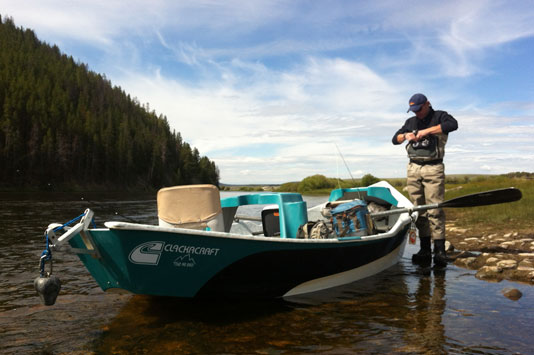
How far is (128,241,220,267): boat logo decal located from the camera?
163 inches

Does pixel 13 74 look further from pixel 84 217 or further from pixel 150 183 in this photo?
pixel 84 217

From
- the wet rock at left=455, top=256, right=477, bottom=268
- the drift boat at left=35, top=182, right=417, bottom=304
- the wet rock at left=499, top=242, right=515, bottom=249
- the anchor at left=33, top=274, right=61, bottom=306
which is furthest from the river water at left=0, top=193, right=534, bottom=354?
the wet rock at left=499, top=242, right=515, bottom=249

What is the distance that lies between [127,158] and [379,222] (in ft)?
293

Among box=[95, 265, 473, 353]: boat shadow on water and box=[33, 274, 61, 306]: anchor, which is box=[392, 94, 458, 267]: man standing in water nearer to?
box=[95, 265, 473, 353]: boat shadow on water

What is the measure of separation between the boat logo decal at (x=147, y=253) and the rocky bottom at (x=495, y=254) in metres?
5.60

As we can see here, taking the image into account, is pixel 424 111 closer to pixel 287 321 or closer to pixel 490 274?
pixel 490 274

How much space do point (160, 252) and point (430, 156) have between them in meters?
5.68

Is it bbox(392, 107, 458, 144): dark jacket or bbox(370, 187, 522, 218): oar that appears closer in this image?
bbox(392, 107, 458, 144): dark jacket

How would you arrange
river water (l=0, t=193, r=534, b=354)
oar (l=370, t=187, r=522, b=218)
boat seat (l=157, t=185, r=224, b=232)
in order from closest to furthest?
1. river water (l=0, t=193, r=534, b=354)
2. boat seat (l=157, t=185, r=224, b=232)
3. oar (l=370, t=187, r=522, b=218)

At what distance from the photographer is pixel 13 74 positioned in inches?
4075

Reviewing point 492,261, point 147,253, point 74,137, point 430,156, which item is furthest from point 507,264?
point 74,137

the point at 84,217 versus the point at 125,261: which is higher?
the point at 84,217

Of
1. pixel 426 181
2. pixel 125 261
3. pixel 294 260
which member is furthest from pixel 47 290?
pixel 426 181

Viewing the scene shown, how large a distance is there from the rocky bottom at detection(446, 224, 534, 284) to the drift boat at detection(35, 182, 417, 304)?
1855 mm
